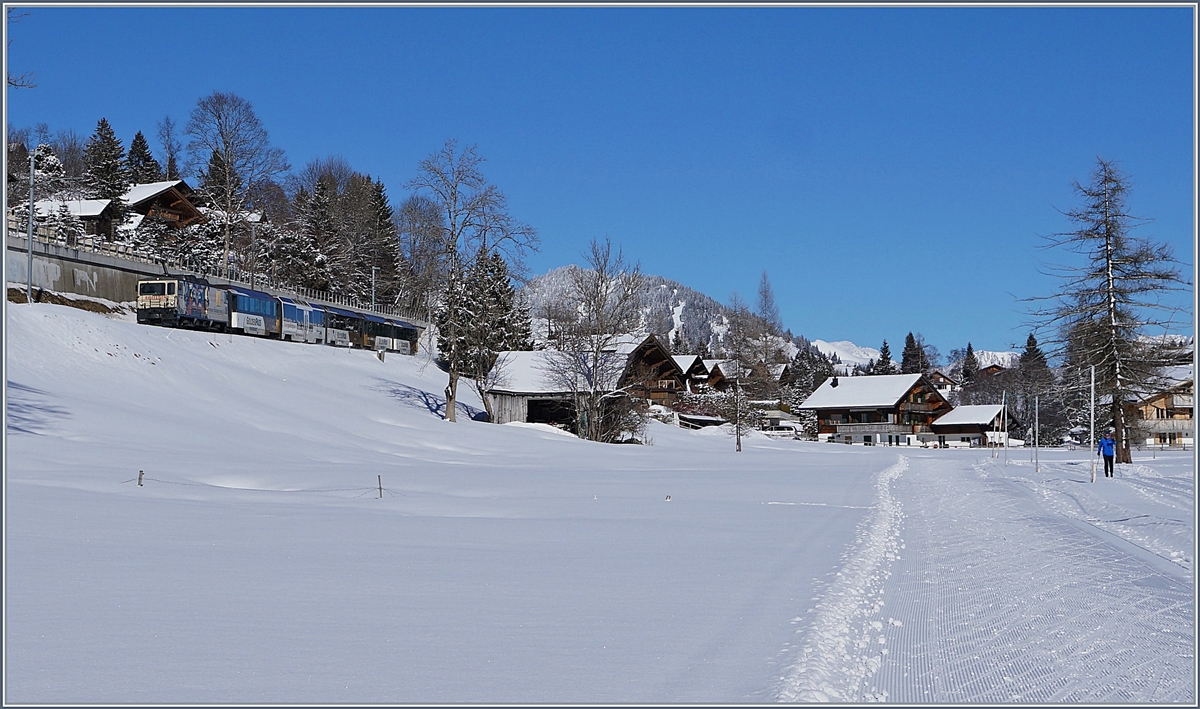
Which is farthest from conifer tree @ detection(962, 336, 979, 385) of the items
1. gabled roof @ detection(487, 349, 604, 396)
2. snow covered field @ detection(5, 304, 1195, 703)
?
snow covered field @ detection(5, 304, 1195, 703)

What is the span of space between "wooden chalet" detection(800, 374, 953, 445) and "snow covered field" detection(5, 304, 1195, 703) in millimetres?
63881

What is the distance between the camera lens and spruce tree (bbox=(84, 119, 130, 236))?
2640 inches

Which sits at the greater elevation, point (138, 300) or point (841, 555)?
point (138, 300)

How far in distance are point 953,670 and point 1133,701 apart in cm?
110

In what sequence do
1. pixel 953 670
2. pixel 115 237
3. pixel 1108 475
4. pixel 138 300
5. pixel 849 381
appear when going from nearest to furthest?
pixel 953 670 → pixel 1108 475 → pixel 138 300 → pixel 115 237 → pixel 849 381

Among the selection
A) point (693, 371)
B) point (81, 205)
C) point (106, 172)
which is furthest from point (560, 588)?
point (693, 371)

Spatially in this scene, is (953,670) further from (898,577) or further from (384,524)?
(384,524)

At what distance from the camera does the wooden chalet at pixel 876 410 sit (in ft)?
284

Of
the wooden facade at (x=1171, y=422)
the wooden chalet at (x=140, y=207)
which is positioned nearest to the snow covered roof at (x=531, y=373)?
the wooden chalet at (x=140, y=207)

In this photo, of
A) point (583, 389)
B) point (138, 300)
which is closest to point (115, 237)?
point (138, 300)

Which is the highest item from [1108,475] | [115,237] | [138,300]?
[115,237]

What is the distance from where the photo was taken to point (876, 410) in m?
86.6

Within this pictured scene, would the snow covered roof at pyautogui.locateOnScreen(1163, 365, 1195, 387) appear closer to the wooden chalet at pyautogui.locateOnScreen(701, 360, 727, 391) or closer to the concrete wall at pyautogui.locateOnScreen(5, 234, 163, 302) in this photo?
the concrete wall at pyautogui.locateOnScreen(5, 234, 163, 302)

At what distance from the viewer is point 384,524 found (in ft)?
45.5
